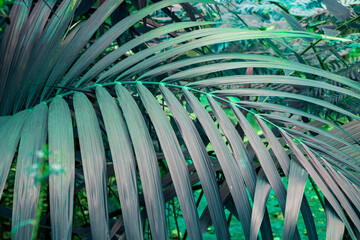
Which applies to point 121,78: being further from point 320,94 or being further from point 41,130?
point 320,94

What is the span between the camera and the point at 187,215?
1.17 feet

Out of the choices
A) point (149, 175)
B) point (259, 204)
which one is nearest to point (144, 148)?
point (149, 175)

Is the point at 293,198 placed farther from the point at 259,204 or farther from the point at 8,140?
the point at 8,140

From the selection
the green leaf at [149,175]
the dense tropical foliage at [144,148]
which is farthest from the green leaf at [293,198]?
the green leaf at [149,175]

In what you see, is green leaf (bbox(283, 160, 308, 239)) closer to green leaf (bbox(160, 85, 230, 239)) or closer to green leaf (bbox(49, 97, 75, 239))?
green leaf (bbox(160, 85, 230, 239))

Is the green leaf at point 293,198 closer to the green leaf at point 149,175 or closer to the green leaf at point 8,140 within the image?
the green leaf at point 149,175

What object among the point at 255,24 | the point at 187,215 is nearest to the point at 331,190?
the point at 187,215

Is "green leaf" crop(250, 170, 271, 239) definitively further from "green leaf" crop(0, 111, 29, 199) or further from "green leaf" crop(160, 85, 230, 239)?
"green leaf" crop(0, 111, 29, 199)

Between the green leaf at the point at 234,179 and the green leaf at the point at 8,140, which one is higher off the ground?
the green leaf at the point at 8,140

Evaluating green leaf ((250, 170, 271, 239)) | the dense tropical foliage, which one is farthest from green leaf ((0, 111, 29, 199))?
green leaf ((250, 170, 271, 239))

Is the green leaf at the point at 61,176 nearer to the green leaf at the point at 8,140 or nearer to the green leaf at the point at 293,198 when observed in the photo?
the green leaf at the point at 8,140

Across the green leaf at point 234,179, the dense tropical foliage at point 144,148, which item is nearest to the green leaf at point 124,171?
the dense tropical foliage at point 144,148

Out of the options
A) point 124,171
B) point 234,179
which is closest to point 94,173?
point 124,171

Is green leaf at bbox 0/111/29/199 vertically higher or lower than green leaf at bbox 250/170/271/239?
higher
